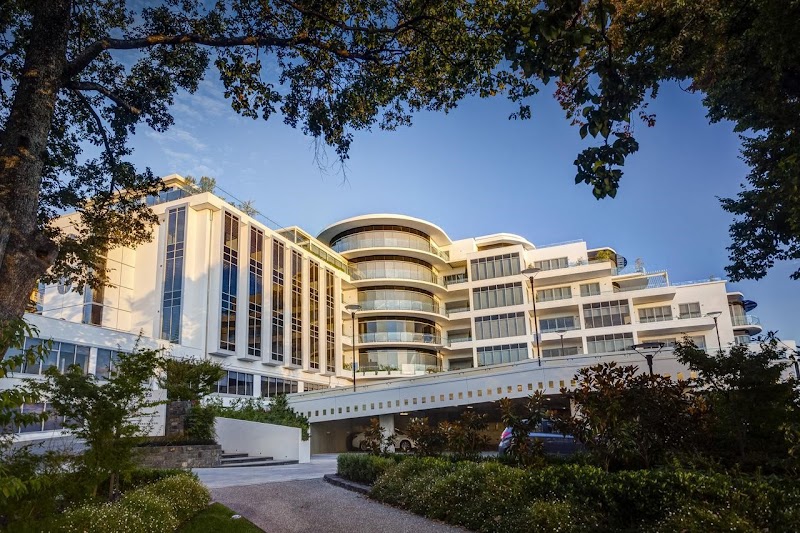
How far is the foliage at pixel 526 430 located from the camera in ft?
29.6

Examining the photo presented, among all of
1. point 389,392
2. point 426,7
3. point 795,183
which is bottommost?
point 389,392

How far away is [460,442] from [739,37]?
8.74m

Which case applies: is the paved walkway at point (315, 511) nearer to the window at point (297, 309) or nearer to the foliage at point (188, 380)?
the foliage at point (188, 380)

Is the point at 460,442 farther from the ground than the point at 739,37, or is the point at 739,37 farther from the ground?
the point at 739,37

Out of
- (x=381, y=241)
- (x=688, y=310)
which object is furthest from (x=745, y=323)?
(x=381, y=241)

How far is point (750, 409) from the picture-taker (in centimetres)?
812

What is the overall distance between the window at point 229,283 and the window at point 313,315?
Result: 31.5 feet

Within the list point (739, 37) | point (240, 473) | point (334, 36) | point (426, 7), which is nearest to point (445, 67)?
point (426, 7)

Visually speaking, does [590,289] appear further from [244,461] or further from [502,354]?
[244,461]

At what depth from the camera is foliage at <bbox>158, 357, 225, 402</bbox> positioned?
21062mm

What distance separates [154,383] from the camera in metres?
27.7

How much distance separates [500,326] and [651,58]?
43606 mm

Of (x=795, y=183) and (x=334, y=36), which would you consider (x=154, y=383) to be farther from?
(x=795, y=183)

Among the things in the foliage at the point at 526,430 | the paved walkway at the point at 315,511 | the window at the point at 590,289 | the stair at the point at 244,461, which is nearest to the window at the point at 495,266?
the window at the point at 590,289
